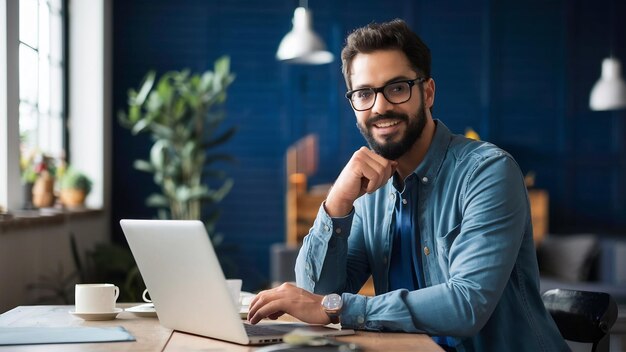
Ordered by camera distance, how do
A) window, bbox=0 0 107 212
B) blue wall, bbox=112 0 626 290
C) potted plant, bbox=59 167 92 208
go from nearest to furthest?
window, bbox=0 0 107 212 < potted plant, bbox=59 167 92 208 < blue wall, bbox=112 0 626 290

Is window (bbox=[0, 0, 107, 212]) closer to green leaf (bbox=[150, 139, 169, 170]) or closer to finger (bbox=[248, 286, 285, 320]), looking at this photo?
green leaf (bbox=[150, 139, 169, 170])

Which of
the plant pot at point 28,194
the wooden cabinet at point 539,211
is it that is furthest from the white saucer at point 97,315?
the wooden cabinet at point 539,211

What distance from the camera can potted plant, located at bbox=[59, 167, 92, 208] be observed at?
5629mm

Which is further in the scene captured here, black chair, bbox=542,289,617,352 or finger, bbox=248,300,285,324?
black chair, bbox=542,289,617,352

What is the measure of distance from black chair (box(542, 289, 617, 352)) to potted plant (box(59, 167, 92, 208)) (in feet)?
13.1

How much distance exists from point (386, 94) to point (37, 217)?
8.71ft

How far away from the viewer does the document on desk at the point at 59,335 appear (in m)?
1.80

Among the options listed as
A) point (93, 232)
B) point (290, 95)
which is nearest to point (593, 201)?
point (290, 95)

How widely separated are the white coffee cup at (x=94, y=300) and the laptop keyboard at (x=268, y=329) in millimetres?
376

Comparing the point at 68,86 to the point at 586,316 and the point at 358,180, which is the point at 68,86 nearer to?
the point at 358,180

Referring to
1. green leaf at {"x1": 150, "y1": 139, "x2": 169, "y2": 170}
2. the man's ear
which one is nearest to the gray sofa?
green leaf at {"x1": 150, "y1": 139, "x2": 169, "y2": 170}

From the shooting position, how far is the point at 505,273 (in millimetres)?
1971

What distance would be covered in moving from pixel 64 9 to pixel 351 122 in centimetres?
236

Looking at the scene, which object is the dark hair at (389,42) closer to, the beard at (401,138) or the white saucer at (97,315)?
the beard at (401,138)
